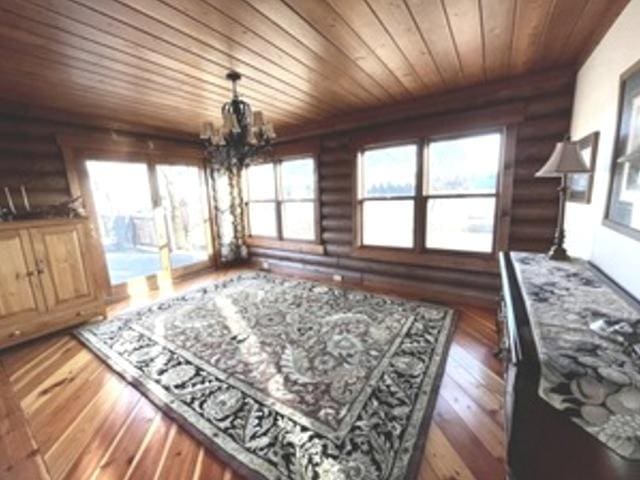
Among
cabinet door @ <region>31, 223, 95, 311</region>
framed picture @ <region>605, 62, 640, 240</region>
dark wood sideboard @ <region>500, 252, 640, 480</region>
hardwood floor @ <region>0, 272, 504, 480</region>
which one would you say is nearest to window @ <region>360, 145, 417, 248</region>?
hardwood floor @ <region>0, 272, 504, 480</region>

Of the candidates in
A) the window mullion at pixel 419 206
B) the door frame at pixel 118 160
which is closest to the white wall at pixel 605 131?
the window mullion at pixel 419 206

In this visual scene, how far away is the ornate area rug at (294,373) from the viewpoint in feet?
5.19

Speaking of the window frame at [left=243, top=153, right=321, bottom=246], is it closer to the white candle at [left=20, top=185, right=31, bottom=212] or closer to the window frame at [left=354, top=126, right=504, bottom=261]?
the window frame at [left=354, top=126, right=504, bottom=261]

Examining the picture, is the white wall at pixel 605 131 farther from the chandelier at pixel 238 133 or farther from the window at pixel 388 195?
the chandelier at pixel 238 133

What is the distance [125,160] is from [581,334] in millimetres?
5056

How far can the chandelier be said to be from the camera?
246cm

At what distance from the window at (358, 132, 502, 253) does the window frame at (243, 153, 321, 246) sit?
774 mm

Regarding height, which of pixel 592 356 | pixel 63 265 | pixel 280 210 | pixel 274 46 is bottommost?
pixel 63 265

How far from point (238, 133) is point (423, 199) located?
94.5 inches

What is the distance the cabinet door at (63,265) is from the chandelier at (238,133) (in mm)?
1968

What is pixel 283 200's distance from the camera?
16.9 feet

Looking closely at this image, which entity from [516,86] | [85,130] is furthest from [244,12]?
[85,130]

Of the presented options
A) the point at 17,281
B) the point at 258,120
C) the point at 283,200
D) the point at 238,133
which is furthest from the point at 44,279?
the point at 283,200

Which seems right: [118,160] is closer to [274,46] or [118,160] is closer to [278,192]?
[278,192]
